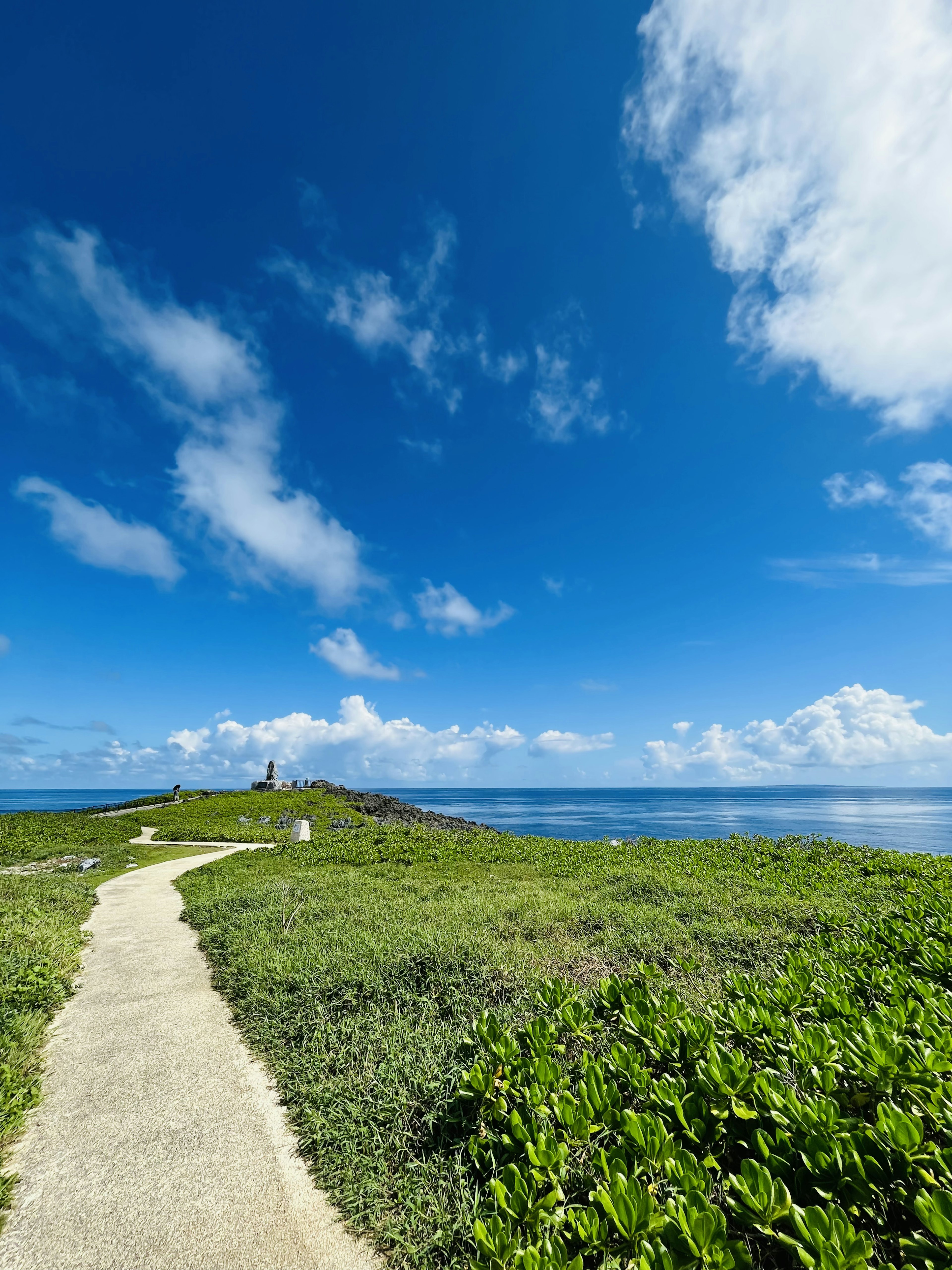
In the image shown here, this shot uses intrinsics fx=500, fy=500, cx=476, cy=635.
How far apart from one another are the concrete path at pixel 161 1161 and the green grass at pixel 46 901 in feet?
0.67

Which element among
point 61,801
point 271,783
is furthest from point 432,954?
point 61,801

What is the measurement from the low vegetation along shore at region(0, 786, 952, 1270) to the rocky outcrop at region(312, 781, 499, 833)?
1419cm

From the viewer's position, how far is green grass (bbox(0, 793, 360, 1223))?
4500mm

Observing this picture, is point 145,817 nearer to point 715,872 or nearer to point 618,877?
point 618,877

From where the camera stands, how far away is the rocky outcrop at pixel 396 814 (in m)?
25.5

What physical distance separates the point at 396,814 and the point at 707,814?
Result: 5240 centimetres

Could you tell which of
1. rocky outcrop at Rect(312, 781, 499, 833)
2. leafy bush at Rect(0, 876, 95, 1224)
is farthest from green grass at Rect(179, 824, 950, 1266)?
rocky outcrop at Rect(312, 781, 499, 833)

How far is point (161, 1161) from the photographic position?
11.9ft

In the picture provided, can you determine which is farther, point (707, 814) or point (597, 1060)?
point (707, 814)

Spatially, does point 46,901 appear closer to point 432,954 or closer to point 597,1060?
point 432,954

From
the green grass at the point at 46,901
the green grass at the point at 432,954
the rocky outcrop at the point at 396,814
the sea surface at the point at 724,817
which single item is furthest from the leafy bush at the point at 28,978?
the sea surface at the point at 724,817

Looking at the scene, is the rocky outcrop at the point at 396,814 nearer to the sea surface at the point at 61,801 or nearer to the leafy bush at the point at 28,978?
the leafy bush at the point at 28,978

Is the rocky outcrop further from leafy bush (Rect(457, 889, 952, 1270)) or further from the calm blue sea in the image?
leafy bush (Rect(457, 889, 952, 1270))

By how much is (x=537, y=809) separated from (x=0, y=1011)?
8408 centimetres
